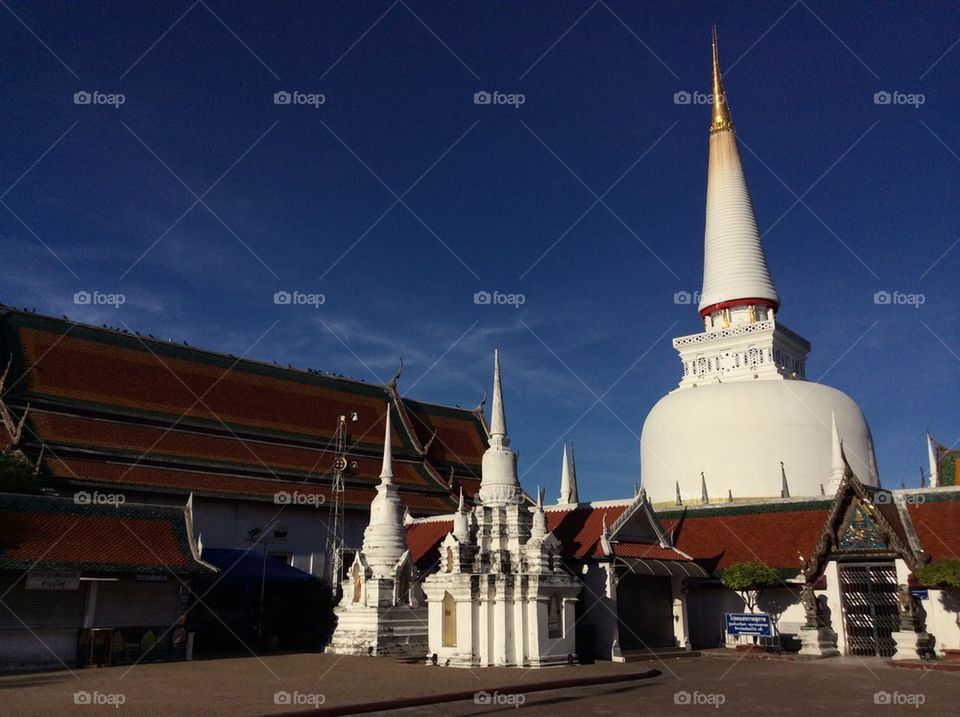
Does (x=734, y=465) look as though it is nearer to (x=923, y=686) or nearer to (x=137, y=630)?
(x=923, y=686)

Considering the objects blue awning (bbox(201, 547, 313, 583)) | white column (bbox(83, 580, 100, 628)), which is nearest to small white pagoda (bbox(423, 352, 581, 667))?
blue awning (bbox(201, 547, 313, 583))

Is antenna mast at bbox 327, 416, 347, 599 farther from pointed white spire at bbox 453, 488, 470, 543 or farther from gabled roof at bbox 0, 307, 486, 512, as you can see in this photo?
pointed white spire at bbox 453, 488, 470, 543

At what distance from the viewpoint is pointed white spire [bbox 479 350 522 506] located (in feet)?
80.9

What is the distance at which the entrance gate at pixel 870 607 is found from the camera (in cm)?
2439

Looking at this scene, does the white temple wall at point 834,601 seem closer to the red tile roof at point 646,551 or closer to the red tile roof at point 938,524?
the red tile roof at point 938,524

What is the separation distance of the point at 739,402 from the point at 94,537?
3045 centimetres

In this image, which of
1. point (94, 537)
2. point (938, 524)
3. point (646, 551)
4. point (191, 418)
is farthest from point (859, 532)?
point (191, 418)

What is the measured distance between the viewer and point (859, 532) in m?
24.9

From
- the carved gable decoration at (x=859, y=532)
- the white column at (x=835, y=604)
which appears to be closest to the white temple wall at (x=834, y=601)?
the white column at (x=835, y=604)

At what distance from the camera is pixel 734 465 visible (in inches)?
1615

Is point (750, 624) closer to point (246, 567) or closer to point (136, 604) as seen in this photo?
point (246, 567)

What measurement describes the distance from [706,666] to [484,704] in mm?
9232

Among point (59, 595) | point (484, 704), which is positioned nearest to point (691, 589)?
point (484, 704)

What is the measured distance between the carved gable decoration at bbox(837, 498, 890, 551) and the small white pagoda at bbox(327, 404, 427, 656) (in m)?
13.2
